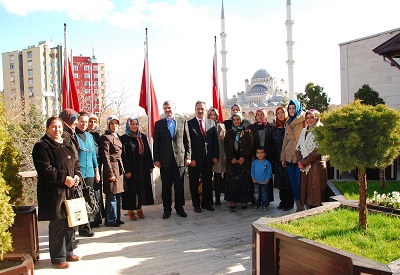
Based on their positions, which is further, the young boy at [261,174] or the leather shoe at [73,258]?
the young boy at [261,174]

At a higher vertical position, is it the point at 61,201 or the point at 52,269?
the point at 61,201

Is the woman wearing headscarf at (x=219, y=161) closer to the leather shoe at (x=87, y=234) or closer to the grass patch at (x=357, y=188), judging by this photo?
the grass patch at (x=357, y=188)

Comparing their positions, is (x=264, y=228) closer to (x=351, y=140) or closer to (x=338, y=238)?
(x=338, y=238)

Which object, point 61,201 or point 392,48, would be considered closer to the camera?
point 61,201

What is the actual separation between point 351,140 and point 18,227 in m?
3.71

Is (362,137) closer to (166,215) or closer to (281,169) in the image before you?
(281,169)

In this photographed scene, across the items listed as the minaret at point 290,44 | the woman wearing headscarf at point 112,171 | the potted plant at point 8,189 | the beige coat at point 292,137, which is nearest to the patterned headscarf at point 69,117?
the woman wearing headscarf at point 112,171

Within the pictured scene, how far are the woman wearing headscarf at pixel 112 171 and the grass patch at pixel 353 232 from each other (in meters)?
2.94

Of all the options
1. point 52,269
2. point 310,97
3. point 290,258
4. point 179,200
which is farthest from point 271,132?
point 310,97

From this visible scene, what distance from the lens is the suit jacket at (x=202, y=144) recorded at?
646cm

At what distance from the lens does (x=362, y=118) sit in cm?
333

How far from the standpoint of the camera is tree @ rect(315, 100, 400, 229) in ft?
10.8

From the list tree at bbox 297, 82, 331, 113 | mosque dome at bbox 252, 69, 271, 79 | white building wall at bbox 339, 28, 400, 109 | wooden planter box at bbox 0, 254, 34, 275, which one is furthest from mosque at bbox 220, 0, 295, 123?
wooden planter box at bbox 0, 254, 34, 275

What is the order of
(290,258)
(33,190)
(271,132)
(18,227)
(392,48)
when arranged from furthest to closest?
(392,48) < (271,132) < (33,190) < (18,227) < (290,258)
